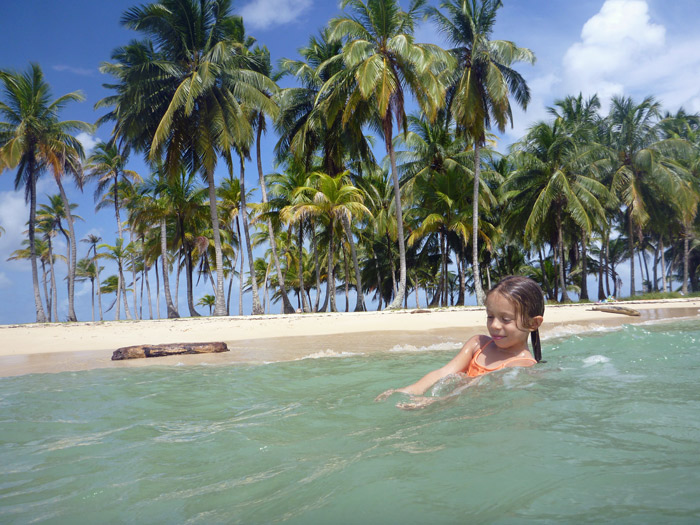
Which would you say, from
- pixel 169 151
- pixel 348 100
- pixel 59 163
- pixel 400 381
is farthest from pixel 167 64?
pixel 400 381

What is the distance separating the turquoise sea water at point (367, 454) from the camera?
4.74ft

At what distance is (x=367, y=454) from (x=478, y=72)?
75.2 feet

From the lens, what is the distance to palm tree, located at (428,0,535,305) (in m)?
21.0

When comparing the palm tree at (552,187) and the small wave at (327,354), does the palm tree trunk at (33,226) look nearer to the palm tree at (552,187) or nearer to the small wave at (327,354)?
the small wave at (327,354)

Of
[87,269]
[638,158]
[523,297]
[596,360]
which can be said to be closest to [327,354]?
[596,360]

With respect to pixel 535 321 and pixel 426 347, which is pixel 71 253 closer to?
pixel 426 347

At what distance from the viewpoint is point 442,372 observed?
3336mm

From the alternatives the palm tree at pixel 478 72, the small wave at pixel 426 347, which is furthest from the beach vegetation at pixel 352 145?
the small wave at pixel 426 347

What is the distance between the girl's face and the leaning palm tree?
17534 millimetres

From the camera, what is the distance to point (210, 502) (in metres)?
1.61

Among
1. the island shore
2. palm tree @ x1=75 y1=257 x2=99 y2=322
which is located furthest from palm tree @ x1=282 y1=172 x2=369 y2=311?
palm tree @ x1=75 y1=257 x2=99 y2=322

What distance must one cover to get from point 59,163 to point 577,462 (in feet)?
96.0

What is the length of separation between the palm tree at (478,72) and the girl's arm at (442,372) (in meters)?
18.6

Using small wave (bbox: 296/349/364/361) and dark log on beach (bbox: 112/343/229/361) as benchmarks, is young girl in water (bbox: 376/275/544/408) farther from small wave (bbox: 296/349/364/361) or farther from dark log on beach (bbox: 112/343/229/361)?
dark log on beach (bbox: 112/343/229/361)
